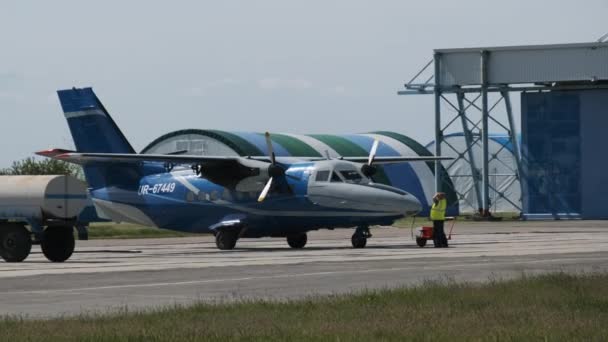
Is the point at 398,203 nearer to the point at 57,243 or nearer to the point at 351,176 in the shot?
the point at 351,176

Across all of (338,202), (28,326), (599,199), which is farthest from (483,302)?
(599,199)

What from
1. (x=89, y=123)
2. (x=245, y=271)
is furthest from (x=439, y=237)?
(x=245, y=271)

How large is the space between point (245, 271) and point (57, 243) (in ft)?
24.2

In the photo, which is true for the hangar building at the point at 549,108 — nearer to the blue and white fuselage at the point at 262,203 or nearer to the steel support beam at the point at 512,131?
the steel support beam at the point at 512,131

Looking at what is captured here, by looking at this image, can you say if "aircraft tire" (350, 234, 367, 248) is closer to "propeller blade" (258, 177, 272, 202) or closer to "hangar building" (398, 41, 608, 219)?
"propeller blade" (258, 177, 272, 202)

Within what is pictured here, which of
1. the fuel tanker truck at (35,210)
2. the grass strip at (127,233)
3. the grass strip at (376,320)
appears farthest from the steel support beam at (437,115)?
the grass strip at (376,320)

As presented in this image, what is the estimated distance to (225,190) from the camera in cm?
4203

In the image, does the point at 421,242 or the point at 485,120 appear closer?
the point at 421,242

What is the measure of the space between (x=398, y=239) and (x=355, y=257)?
15258 millimetres

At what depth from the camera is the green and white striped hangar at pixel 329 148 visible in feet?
267

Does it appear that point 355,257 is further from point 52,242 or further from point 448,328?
point 448,328

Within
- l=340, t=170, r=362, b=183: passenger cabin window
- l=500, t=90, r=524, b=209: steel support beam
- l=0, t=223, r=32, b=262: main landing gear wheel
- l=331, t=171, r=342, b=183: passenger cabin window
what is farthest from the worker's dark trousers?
l=500, t=90, r=524, b=209: steel support beam

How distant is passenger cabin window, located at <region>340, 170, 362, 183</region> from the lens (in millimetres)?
40844

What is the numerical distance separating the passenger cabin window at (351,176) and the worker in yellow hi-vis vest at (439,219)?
8.29 ft
